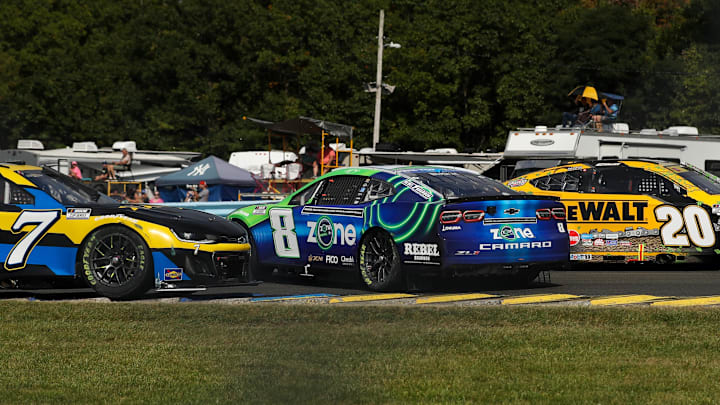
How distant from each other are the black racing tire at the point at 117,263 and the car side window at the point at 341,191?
2683 millimetres

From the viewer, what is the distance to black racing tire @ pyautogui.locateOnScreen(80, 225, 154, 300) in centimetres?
968

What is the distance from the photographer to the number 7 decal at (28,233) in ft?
32.9

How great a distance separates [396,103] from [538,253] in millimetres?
43005

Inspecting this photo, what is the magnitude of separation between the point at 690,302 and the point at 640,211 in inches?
174

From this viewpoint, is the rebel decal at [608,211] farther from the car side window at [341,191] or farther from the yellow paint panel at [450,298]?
the yellow paint panel at [450,298]

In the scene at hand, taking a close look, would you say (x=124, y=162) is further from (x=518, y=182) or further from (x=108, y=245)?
(x=108, y=245)

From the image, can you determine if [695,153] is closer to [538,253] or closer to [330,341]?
[538,253]

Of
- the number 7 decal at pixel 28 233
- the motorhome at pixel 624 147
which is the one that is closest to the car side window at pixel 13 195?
the number 7 decal at pixel 28 233

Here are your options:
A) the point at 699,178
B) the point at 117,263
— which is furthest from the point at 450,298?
the point at 699,178

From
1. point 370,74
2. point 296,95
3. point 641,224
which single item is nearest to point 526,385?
point 641,224

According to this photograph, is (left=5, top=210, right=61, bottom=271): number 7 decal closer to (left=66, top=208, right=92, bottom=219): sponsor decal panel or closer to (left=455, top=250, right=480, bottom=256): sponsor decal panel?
(left=66, top=208, right=92, bottom=219): sponsor decal panel

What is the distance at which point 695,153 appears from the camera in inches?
838

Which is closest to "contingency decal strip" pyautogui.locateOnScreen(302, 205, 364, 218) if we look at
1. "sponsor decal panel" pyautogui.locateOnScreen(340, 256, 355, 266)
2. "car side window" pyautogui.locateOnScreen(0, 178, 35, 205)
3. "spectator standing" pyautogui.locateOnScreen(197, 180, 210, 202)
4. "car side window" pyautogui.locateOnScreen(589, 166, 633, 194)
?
"sponsor decal panel" pyautogui.locateOnScreen(340, 256, 355, 266)

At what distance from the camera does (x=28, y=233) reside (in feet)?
33.1
